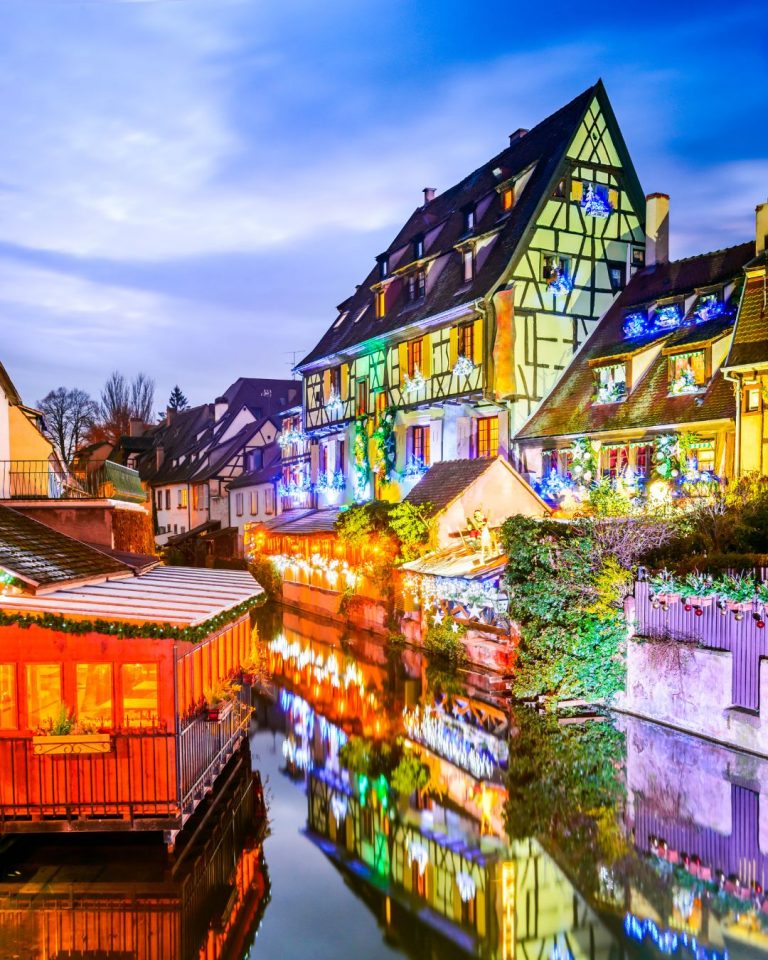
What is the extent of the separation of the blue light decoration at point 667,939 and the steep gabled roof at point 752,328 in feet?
45.3

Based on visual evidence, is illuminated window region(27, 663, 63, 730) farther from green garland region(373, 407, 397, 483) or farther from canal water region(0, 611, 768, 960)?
green garland region(373, 407, 397, 483)

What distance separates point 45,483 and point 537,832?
13198 mm

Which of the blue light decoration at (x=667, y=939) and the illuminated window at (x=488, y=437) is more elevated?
the illuminated window at (x=488, y=437)

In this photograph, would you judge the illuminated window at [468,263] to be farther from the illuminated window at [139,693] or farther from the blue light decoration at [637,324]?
the illuminated window at [139,693]

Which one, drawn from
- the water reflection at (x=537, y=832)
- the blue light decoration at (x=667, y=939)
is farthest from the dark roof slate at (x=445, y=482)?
the blue light decoration at (x=667, y=939)

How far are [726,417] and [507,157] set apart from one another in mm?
15974

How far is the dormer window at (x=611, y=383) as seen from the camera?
79.5 ft

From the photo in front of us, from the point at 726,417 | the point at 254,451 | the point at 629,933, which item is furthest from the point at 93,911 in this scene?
the point at 254,451

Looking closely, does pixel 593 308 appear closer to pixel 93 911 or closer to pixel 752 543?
pixel 752 543

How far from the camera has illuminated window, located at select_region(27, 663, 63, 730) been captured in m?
10.0

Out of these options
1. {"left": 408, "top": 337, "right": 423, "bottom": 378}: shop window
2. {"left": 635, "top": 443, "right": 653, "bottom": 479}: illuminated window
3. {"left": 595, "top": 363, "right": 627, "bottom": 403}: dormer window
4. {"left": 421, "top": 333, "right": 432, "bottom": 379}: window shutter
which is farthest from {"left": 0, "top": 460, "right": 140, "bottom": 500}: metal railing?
{"left": 595, "top": 363, "right": 627, "bottom": 403}: dormer window

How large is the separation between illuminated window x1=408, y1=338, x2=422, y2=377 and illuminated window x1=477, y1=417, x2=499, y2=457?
368 centimetres

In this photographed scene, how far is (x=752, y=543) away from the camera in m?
14.9

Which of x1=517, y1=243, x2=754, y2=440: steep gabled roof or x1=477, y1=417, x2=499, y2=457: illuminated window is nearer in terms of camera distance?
x1=517, y1=243, x2=754, y2=440: steep gabled roof
